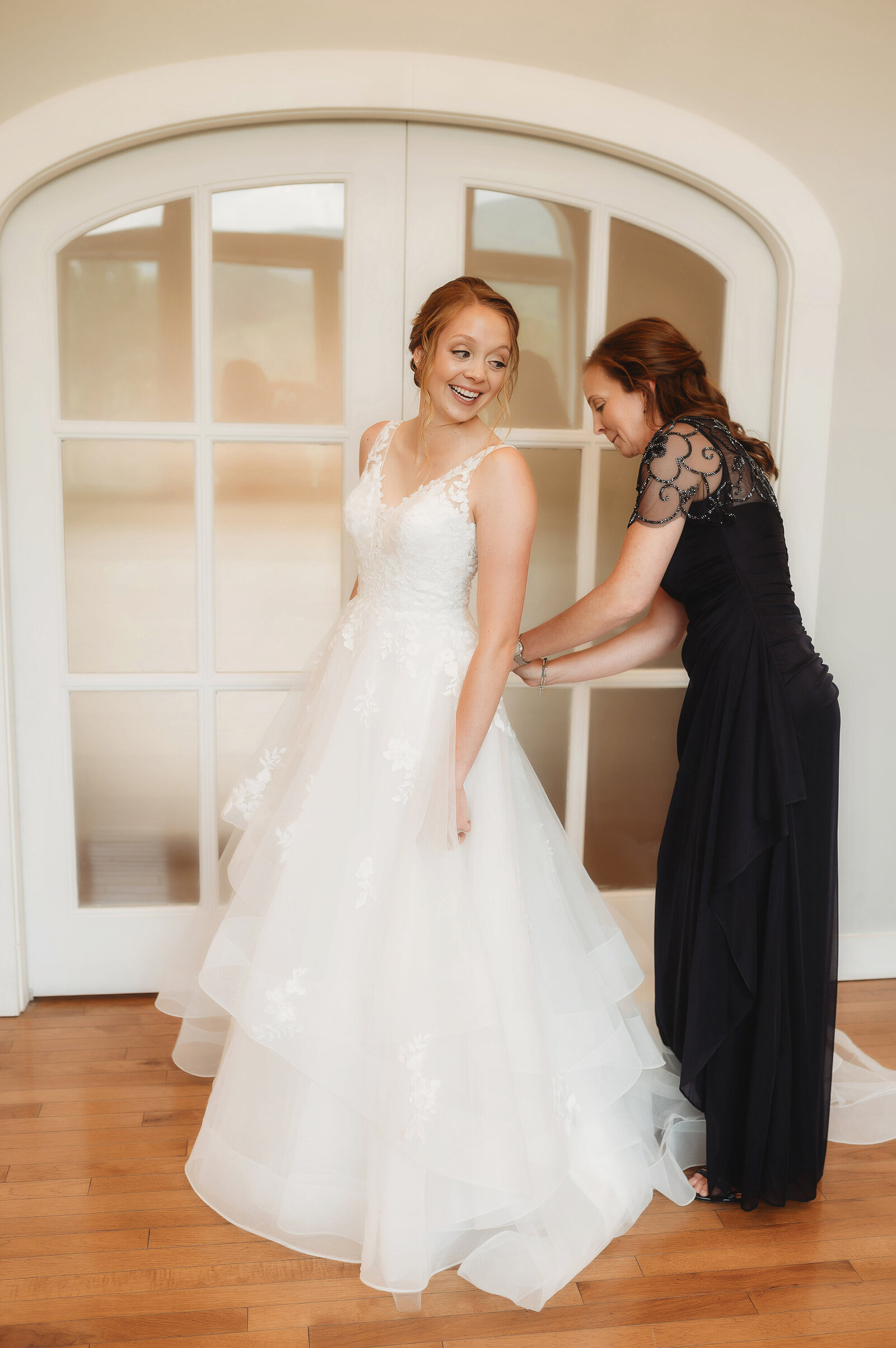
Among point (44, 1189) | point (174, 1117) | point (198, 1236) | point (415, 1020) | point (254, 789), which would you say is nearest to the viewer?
point (415, 1020)

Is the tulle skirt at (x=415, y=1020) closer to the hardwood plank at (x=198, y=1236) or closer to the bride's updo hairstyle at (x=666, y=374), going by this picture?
the hardwood plank at (x=198, y=1236)

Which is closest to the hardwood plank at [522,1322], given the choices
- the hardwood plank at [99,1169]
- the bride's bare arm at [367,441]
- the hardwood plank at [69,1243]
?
the hardwood plank at [69,1243]

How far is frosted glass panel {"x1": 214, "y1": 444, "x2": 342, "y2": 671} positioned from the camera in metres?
2.36

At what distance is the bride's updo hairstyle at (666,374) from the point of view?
1794 millimetres

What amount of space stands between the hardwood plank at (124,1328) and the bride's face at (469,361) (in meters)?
1.60

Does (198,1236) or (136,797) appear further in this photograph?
(136,797)

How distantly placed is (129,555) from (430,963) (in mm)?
1394

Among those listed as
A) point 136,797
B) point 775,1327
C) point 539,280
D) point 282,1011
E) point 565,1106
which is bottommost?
point 775,1327

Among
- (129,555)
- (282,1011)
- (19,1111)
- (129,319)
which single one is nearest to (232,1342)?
(282,1011)

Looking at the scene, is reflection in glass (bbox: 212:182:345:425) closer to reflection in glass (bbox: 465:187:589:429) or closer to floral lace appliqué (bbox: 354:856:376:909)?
reflection in glass (bbox: 465:187:589:429)

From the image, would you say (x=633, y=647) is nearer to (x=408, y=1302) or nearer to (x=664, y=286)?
(x=664, y=286)

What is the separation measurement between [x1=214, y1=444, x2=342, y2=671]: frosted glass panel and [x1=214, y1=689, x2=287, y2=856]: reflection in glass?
0.08 m

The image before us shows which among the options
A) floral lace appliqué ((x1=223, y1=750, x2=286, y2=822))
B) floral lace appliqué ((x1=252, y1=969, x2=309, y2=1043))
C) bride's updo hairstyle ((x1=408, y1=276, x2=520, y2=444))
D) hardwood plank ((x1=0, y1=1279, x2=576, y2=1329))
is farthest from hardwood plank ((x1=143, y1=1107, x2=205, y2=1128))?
bride's updo hairstyle ((x1=408, y1=276, x2=520, y2=444))

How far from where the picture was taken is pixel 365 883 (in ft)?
5.33
